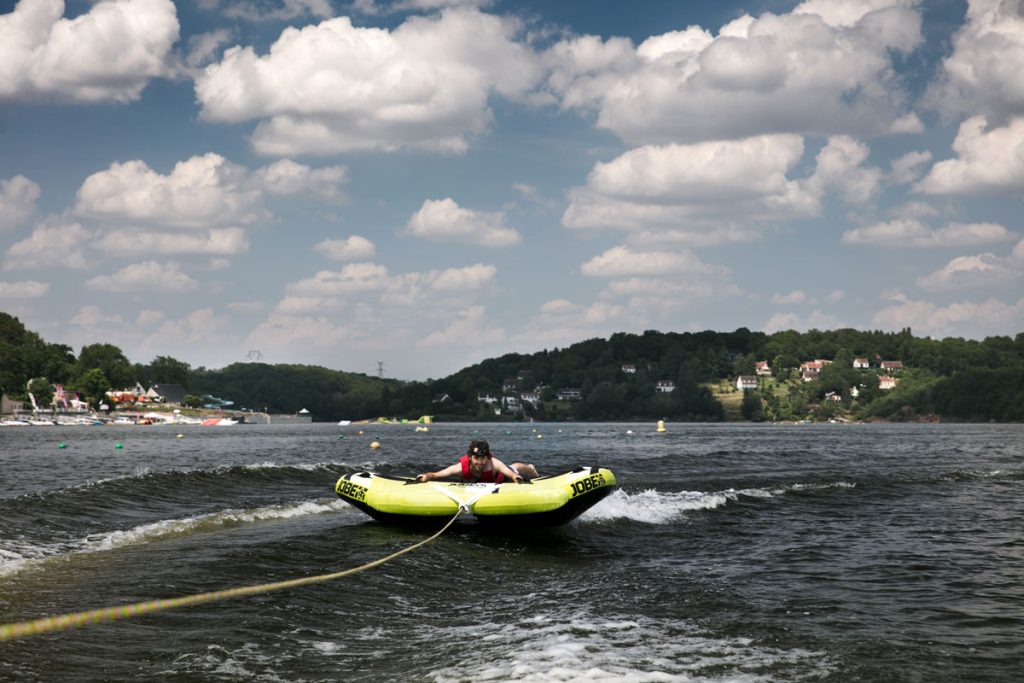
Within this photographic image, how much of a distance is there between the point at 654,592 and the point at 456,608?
9.11 feet

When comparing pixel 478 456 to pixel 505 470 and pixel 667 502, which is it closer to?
pixel 505 470

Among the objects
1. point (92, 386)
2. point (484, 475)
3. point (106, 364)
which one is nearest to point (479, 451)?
point (484, 475)

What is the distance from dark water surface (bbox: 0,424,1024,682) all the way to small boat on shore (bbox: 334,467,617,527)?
16.6 inches

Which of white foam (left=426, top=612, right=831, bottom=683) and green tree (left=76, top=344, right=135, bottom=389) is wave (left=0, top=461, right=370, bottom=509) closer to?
white foam (left=426, top=612, right=831, bottom=683)

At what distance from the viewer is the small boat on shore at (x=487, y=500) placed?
677 inches

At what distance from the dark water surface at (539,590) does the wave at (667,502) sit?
0.13 metres

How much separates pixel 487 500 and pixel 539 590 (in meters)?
4.47

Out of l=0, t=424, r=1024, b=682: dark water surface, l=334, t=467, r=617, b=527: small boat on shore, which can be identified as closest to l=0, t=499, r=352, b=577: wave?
l=0, t=424, r=1024, b=682: dark water surface

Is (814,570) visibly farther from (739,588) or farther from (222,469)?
(222,469)

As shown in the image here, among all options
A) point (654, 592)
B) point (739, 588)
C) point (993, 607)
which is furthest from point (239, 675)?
point (993, 607)

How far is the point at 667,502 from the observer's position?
24000mm

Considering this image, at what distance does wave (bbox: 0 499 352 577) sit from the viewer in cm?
1460

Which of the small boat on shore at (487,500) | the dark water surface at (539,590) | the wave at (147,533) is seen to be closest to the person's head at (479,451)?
the small boat on shore at (487,500)

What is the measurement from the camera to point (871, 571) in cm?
1400
